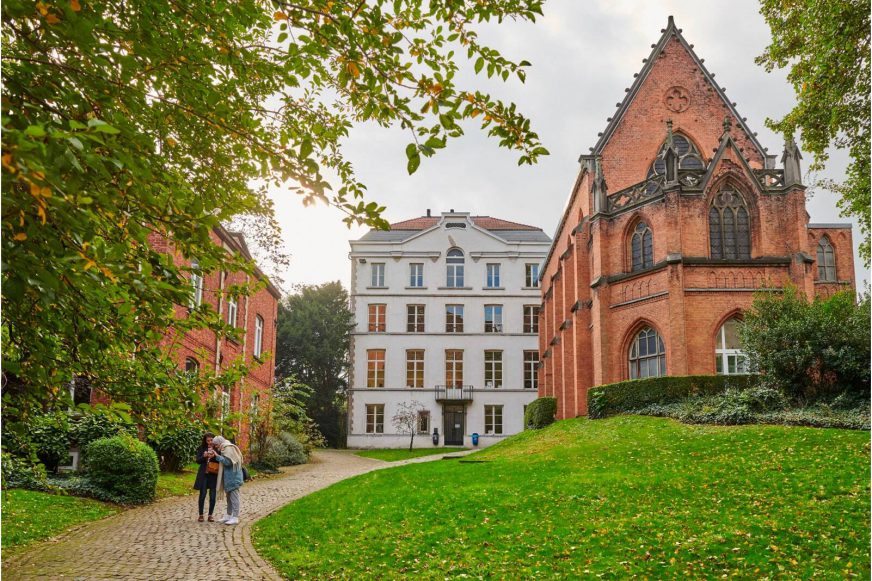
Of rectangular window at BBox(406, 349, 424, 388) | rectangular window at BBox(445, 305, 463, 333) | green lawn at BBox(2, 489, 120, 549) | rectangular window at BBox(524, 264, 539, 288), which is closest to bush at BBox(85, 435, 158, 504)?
green lawn at BBox(2, 489, 120, 549)

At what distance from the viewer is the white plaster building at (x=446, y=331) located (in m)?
47.8

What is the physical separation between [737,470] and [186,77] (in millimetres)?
11840

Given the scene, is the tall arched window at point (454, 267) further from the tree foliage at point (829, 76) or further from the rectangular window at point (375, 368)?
the tree foliage at point (829, 76)

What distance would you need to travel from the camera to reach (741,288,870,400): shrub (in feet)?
60.6

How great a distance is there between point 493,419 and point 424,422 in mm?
4501

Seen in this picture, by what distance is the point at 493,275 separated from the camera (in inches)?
1998

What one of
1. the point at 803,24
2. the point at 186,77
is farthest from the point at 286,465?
the point at 186,77

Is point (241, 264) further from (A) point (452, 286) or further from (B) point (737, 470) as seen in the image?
(A) point (452, 286)

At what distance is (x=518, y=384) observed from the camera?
Result: 4838 cm

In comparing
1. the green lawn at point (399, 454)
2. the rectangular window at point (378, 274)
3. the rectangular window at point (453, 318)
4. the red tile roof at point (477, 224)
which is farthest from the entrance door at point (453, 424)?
the red tile roof at point (477, 224)

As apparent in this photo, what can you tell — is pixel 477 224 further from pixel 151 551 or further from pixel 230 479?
pixel 151 551

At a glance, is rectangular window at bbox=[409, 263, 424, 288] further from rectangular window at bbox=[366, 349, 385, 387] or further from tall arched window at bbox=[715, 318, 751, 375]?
tall arched window at bbox=[715, 318, 751, 375]

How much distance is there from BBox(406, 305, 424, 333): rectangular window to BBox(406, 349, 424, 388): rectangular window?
1.53 m

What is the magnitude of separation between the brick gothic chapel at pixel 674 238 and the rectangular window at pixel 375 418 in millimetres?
16693
